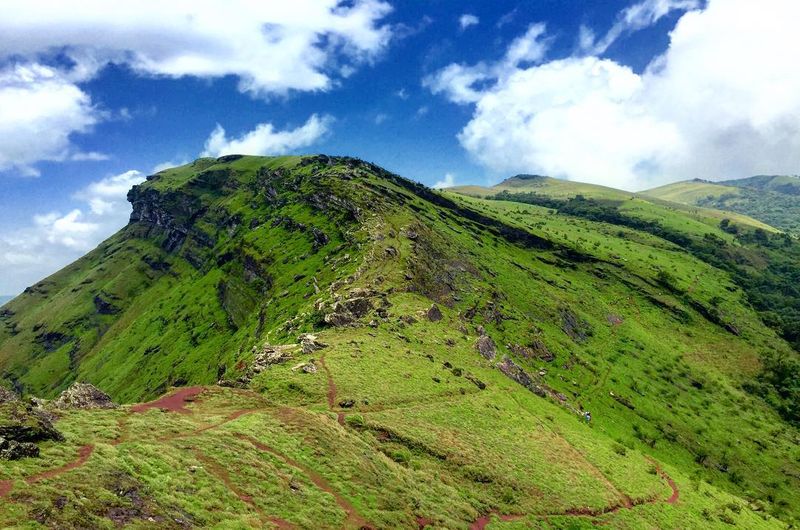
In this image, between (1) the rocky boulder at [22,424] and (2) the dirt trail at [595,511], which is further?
(2) the dirt trail at [595,511]

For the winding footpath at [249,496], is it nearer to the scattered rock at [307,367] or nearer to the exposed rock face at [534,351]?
the scattered rock at [307,367]

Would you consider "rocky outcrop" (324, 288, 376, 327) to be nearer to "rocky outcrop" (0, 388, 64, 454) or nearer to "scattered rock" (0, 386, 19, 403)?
"scattered rock" (0, 386, 19, 403)

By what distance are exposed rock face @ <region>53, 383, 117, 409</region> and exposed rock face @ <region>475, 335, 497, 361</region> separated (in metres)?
71.5

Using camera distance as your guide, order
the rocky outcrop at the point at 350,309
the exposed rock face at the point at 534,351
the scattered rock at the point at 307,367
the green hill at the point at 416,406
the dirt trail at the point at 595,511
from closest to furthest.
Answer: the green hill at the point at 416,406
the dirt trail at the point at 595,511
the scattered rock at the point at 307,367
the rocky outcrop at the point at 350,309
the exposed rock face at the point at 534,351

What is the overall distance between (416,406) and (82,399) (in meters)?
40.3

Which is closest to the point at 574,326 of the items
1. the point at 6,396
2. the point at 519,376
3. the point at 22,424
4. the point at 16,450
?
the point at 519,376

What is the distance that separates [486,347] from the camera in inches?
4031

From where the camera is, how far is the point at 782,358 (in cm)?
16912

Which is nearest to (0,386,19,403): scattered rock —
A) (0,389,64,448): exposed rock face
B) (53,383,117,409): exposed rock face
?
(0,389,64,448): exposed rock face

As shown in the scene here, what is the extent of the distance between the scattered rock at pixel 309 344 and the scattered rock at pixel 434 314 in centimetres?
3143

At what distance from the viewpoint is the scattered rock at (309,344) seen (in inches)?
2966

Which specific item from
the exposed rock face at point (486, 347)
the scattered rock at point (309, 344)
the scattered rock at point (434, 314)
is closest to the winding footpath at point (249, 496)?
the scattered rock at point (309, 344)

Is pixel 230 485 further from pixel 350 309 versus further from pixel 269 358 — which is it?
pixel 350 309

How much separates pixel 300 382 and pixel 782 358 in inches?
7616
